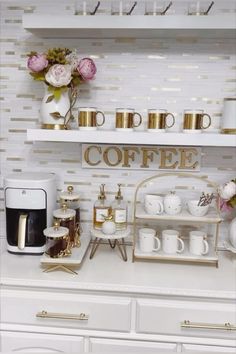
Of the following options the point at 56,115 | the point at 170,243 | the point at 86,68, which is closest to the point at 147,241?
the point at 170,243

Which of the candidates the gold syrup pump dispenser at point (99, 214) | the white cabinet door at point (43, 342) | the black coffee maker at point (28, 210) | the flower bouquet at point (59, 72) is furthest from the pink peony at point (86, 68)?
the white cabinet door at point (43, 342)

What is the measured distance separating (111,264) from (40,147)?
0.71 metres

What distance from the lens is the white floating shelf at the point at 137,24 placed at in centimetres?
153

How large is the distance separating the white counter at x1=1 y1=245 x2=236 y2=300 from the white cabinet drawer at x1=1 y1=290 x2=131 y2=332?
43 millimetres

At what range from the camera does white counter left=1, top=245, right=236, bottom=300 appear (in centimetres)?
147

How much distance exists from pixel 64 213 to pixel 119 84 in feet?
2.28

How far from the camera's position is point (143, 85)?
1.83m

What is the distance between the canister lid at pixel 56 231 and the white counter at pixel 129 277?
16cm

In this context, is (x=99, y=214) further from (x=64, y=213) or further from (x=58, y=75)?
(x=58, y=75)

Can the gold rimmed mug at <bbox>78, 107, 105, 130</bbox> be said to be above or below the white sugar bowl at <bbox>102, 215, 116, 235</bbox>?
above

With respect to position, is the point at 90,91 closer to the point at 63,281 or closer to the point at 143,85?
the point at 143,85

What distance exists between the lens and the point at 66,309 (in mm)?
1502

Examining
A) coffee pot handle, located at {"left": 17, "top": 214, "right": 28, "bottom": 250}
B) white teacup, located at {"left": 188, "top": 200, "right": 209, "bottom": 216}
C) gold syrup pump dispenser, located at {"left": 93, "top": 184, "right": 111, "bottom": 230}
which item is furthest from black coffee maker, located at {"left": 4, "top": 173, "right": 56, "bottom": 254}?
white teacup, located at {"left": 188, "top": 200, "right": 209, "bottom": 216}

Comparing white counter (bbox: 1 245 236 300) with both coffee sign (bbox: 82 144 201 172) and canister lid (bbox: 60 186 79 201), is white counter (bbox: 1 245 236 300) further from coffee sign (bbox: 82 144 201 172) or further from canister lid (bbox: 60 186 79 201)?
coffee sign (bbox: 82 144 201 172)
